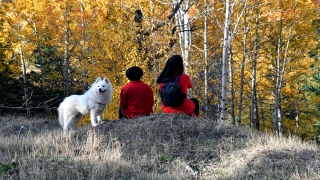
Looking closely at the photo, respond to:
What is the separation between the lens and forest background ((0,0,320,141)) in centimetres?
1488

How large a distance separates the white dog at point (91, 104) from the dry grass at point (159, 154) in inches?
28.8

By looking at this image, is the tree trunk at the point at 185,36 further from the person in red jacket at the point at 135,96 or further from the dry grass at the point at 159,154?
the dry grass at the point at 159,154

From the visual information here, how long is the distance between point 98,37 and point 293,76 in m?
9.48

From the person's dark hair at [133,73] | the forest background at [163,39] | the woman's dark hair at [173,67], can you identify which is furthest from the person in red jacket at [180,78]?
the forest background at [163,39]

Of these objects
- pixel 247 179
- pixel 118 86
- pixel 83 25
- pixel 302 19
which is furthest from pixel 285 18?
pixel 247 179

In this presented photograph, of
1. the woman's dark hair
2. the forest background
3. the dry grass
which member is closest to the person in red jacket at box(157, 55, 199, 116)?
the woman's dark hair

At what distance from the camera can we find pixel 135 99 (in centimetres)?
930

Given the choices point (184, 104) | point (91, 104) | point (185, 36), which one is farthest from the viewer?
point (185, 36)

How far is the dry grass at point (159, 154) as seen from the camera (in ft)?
17.4

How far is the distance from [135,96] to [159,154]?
9.39 ft

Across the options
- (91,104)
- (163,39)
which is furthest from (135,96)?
(163,39)

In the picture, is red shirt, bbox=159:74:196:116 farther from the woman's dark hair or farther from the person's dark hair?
the person's dark hair

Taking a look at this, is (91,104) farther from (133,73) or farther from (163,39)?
(163,39)

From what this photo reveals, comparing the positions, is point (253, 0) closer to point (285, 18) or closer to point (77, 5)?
point (285, 18)
